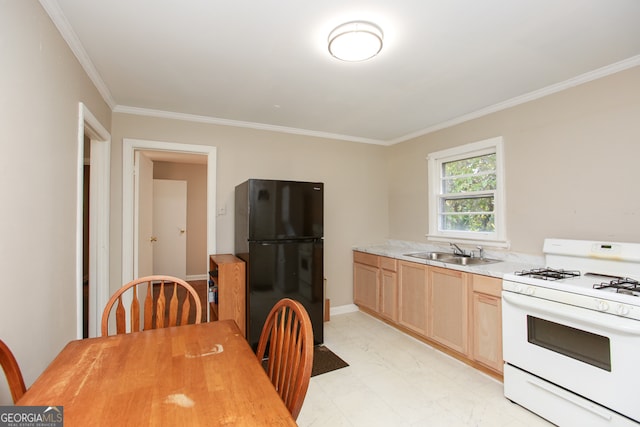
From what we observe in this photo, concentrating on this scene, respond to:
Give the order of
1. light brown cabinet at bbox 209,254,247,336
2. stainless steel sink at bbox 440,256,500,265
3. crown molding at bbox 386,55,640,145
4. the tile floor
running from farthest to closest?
stainless steel sink at bbox 440,256,500,265 → light brown cabinet at bbox 209,254,247,336 → crown molding at bbox 386,55,640,145 → the tile floor

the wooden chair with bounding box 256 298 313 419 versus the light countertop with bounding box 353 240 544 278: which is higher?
the light countertop with bounding box 353 240 544 278

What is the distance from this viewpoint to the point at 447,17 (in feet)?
5.37

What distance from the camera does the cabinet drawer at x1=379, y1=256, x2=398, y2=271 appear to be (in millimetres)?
3324

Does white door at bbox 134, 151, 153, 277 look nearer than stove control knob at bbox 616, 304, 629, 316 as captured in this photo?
No

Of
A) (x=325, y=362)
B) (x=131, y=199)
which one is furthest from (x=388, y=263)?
(x=131, y=199)

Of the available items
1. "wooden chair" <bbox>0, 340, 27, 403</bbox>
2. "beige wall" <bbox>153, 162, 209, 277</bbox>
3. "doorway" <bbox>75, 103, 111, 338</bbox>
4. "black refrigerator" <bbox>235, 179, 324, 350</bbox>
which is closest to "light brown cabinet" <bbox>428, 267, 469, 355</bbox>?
"black refrigerator" <bbox>235, 179, 324, 350</bbox>

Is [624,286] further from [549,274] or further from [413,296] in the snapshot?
[413,296]

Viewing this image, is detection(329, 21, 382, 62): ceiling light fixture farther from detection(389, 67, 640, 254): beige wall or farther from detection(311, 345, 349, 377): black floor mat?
detection(311, 345, 349, 377): black floor mat

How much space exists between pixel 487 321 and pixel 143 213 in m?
3.51

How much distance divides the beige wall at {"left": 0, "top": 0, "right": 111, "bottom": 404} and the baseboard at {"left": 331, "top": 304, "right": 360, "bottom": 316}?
2.70 m

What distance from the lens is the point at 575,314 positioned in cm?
175

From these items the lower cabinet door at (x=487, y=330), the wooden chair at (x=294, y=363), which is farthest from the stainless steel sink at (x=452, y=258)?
the wooden chair at (x=294, y=363)

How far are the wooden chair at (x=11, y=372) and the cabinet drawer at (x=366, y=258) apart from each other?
122 inches

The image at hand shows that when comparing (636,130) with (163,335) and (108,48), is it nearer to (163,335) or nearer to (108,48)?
(163,335)
